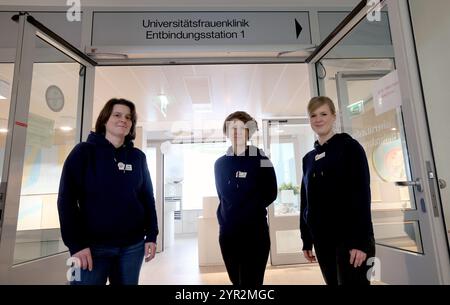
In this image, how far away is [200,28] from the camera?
6.50ft

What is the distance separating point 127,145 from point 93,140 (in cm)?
17

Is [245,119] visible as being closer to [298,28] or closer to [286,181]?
[298,28]

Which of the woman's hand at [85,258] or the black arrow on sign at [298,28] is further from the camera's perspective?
the black arrow on sign at [298,28]

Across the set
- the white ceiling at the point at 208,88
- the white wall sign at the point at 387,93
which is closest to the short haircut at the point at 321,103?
the white wall sign at the point at 387,93

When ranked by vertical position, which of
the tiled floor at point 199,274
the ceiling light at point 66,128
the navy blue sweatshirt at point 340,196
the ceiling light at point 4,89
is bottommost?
the tiled floor at point 199,274

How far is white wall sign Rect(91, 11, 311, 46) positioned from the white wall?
910 mm

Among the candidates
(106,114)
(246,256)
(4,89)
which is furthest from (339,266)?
(4,89)

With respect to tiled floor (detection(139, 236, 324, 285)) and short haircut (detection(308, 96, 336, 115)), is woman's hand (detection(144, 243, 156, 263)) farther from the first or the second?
tiled floor (detection(139, 236, 324, 285))

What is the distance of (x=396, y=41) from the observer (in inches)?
51.1

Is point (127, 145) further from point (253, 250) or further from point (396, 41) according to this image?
point (396, 41)

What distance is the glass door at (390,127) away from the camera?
1.19 metres

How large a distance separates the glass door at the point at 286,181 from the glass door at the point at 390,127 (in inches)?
87.7

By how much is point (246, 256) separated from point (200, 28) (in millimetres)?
1640

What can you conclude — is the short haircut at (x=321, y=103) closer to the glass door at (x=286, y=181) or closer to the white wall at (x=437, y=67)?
the white wall at (x=437, y=67)
